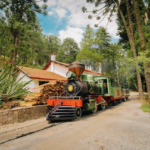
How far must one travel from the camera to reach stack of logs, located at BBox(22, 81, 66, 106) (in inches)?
261

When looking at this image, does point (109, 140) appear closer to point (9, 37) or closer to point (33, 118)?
point (33, 118)

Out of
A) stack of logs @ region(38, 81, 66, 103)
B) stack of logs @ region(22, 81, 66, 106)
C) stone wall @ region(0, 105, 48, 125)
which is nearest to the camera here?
stone wall @ region(0, 105, 48, 125)

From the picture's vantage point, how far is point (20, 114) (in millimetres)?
5273

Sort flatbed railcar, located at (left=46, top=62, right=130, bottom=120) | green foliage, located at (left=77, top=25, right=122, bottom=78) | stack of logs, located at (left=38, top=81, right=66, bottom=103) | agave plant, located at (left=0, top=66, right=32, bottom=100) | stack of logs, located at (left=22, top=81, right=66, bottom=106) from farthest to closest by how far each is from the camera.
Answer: green foliage, located at (left=77, top=25, right=122, bottom=78)
stack of logs, located at (left=38, top=81, right=66, bottom=103)
stack of logs, located at (left=22, top=81, right=66, bottom=106)
agave plant, located at (left=0, top=66, right=32, bottom=100)
flatbed railcar, located at (left=46, top=62, right=130, bottom=120)

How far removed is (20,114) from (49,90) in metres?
2.42

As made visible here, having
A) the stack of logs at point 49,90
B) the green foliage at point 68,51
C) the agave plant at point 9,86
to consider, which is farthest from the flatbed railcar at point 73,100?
the green foliage at point 68,51

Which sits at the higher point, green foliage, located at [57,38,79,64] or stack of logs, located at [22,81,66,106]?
green foliage, located at [57,38,79,64]

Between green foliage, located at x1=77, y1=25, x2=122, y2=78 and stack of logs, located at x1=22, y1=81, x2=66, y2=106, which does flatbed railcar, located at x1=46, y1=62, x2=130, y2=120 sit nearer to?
stack of logs, located at x1=22, y1=81, x2=66, y2=106

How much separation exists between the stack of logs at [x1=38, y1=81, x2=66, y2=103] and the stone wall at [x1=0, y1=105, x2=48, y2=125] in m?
0.71

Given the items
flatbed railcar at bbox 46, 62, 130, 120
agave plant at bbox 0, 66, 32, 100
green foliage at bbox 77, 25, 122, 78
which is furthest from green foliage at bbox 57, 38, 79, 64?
agave plant at bbox 0, 66, 32, 100

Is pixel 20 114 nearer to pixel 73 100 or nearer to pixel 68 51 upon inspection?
pixel 73 100

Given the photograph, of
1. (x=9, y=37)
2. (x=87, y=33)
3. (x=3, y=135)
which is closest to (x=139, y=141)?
(x=3, y=135)

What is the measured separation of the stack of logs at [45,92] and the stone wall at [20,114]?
55cm

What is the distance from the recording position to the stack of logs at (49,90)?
704 centimetres
